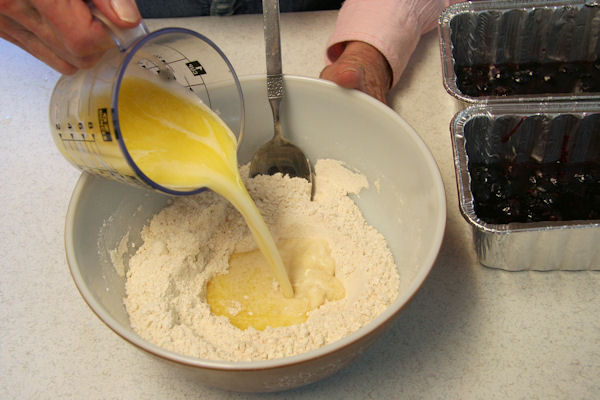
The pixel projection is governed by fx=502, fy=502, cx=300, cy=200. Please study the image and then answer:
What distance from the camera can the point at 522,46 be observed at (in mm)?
1323

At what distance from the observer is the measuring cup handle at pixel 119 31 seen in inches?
31.4

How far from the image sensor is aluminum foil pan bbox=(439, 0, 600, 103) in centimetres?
124

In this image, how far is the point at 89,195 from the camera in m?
0.93

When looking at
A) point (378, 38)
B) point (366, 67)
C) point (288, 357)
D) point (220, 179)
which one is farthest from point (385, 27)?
point (288, 357)

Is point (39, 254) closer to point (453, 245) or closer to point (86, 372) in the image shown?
point (86, 372)

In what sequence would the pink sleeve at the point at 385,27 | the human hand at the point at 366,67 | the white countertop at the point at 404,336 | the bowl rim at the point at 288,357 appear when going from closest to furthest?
1. the bowl rim at the point at 288,357
2. the white countertop at the point at 404,336
3. the human hand at the point at 366,67
4. the pink sleeve at the point at 385,27

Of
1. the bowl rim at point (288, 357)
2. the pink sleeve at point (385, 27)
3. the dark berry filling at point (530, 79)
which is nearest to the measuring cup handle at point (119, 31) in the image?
the bowl rim at point (288, 357)

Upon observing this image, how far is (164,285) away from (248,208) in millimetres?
221

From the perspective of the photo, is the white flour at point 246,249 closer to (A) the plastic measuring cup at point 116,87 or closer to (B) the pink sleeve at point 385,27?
(A) the plastic measuring cup at point 116,87

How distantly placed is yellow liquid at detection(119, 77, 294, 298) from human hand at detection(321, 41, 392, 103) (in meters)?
0.33

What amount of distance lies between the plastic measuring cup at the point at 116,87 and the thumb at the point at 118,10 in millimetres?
19

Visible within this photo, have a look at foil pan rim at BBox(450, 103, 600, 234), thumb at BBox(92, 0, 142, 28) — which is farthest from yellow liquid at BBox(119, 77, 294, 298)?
foil pan rim at BBox(450, 103, 600, 234)

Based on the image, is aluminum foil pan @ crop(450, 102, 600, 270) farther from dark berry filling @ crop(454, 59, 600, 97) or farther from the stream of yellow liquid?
the stream of yellow liquid

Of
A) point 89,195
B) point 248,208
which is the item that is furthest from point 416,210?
point 89,195
